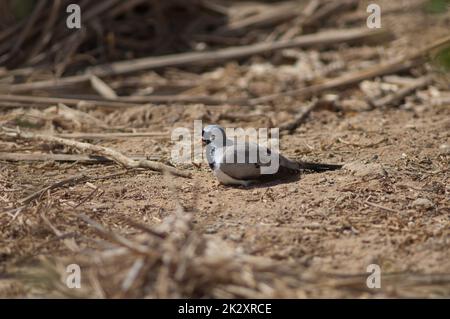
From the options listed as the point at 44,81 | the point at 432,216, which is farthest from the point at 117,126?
the point at 432,216

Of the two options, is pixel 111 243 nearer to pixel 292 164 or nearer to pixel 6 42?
pixel 292 164

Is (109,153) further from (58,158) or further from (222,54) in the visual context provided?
(222,54)

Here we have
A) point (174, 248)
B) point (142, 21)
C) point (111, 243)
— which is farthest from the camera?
point (142, 21)

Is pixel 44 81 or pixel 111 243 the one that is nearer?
pixel 111 243

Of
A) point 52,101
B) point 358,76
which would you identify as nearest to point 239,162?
point 52,101

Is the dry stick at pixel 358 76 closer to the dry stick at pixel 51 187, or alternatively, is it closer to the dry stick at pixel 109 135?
A: the dry stick at pixel 109 135

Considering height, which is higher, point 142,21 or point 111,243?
point 142,21

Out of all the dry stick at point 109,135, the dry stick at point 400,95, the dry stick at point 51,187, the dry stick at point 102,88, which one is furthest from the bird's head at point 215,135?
the dry stick at point 400,95
